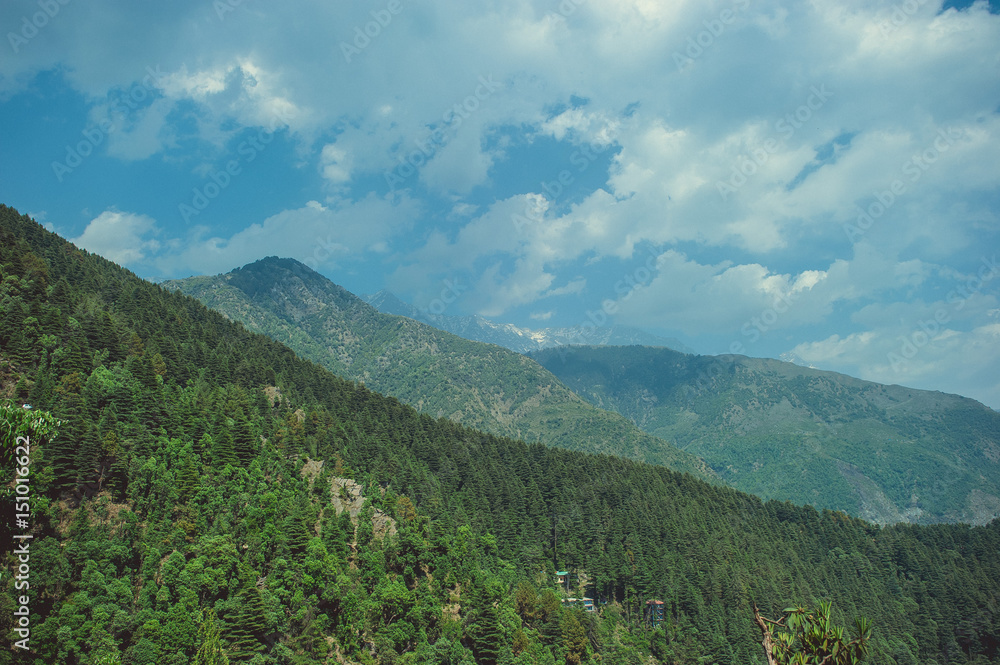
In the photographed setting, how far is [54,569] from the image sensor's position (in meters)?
64.7

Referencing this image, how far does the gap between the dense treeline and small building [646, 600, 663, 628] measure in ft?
6.89

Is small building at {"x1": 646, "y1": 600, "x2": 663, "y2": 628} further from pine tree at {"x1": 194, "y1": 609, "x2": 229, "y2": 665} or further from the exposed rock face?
pine tree at {"x1": 194, "y1": 609, "x2": 229, "y2": 665}

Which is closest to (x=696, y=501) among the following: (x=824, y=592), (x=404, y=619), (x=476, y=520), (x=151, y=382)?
(x=824, y=592)

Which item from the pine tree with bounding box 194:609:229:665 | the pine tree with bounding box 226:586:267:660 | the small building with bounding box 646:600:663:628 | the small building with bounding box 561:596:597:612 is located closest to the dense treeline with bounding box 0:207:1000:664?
the pine tree with bounding box 226:586:267:660

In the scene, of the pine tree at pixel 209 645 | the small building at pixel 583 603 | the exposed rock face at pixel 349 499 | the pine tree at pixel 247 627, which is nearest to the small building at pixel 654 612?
the small building at pixel 583 603

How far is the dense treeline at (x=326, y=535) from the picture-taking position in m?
72.0

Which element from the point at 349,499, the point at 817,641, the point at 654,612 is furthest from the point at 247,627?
the point at 654,612

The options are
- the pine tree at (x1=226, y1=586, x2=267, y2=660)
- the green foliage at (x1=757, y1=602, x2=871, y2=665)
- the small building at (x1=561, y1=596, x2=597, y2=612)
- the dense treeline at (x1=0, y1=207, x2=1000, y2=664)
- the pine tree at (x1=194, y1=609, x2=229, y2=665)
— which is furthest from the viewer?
the small building at (x1=561, y1=596, x2=597, y2=612)

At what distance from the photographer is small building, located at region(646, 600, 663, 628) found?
4829 inches

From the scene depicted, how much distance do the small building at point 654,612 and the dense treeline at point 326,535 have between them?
2.10 meters

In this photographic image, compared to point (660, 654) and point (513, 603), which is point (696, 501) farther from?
point (513, 603)

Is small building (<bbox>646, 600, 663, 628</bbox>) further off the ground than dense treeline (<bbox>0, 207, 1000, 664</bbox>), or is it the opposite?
dense treeline (<bbox>0, 207, 1000, 664</bbox>)

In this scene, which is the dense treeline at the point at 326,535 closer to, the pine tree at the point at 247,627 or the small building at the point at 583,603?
the pine tree at the point at 247,627

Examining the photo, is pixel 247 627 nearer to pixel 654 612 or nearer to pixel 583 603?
pixel 583 603
